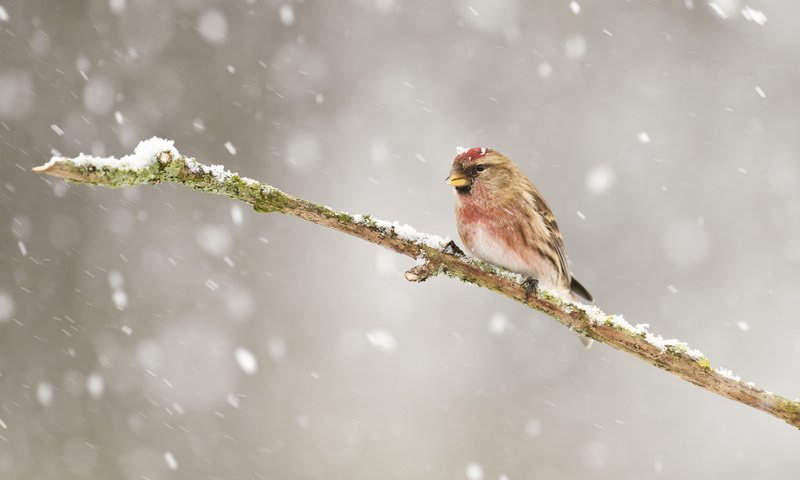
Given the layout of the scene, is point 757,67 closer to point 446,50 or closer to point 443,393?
point 446,50

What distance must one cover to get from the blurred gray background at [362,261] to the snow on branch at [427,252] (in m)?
6.78

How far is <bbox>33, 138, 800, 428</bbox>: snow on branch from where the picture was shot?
8.82 ft

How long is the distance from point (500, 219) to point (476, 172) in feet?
1.07

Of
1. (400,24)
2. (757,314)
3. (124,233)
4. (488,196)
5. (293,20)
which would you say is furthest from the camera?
(400,24)

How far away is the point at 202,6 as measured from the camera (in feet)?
38.3

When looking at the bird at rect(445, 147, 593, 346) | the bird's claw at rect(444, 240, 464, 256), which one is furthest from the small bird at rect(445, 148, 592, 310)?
the bird's claw at rect(444, 240, 464, 256)

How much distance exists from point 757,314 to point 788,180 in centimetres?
205

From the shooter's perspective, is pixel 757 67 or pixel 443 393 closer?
pixel 443 393

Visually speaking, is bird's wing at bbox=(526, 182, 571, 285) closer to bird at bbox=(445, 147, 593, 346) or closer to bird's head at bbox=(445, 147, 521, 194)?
bird at bbox=(445, 147, 593, 346)

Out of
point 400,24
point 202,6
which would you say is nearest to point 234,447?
point 202,6

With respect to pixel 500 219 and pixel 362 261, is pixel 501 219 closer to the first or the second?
pixel 500 219

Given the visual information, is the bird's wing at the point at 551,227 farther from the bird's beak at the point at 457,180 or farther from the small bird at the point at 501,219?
the bird's beak at the point at 457,180

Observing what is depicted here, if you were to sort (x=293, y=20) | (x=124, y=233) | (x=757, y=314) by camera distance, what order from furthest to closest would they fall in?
(x=293, y=20)
(x=757, y=314)
(x=124, y=233)

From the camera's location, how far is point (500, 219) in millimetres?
4520
